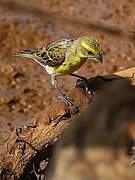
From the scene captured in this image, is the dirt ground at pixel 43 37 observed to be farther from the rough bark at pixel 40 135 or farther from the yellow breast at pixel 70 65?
the rough bark at pixel 40 135

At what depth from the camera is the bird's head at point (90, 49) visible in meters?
4.05

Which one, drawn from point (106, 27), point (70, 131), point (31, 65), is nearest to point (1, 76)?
point (31, 65)

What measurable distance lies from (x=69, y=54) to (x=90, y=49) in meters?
0.40

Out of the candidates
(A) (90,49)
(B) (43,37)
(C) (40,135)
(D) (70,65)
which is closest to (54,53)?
(D) (70,65)

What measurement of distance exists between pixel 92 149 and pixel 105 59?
6989mm

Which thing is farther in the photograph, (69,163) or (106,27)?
(106,27)

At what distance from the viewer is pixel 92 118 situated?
2.28ft

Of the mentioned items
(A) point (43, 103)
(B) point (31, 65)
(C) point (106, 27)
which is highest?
(C) point (106, 27)

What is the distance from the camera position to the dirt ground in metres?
6.65

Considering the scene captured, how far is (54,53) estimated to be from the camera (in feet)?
15.0

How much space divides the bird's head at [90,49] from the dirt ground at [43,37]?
2.10 m

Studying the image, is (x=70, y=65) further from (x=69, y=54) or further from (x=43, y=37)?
(x=43, y=37)

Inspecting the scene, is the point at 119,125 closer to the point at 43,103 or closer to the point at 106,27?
the point at 43,103

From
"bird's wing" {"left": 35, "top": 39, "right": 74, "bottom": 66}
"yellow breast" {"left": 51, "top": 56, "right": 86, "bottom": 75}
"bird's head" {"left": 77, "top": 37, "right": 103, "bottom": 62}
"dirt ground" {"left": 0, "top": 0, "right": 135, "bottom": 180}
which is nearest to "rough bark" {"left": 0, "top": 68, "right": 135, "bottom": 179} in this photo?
"bird's head" {"left": 77, "top": 37, "right": 103, "bottom": 62}
